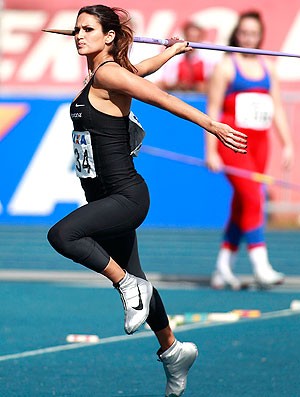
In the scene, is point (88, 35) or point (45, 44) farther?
point (45, 44)

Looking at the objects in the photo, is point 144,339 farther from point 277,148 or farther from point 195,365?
point 277,148

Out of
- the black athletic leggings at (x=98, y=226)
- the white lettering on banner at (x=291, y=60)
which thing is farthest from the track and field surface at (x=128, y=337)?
the white lettering on banner at (x=291, y=60)

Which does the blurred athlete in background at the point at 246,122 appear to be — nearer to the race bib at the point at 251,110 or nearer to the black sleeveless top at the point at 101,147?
the race bib at the point at 251,110

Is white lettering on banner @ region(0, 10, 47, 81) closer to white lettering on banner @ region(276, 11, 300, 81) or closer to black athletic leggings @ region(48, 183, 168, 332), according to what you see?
white lettering on banner @ region(276, 11, 300, 81)

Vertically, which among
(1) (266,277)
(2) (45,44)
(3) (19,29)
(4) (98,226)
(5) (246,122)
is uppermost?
(4) (98,226)

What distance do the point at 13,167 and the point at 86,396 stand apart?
32.3ft

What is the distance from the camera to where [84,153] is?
20.4 ft

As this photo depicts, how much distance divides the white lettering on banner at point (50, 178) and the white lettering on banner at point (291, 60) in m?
5.81

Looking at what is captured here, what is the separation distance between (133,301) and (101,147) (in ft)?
2.55

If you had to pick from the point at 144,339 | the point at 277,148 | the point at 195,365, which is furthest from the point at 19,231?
the point at 195,365

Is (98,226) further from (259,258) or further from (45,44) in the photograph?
(45,44)

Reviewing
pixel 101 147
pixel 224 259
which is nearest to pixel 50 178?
pixel 224 259

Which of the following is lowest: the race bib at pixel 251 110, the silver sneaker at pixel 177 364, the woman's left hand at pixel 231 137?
the race bib at pixel 251 110

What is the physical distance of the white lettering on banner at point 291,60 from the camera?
20891 millimetres
